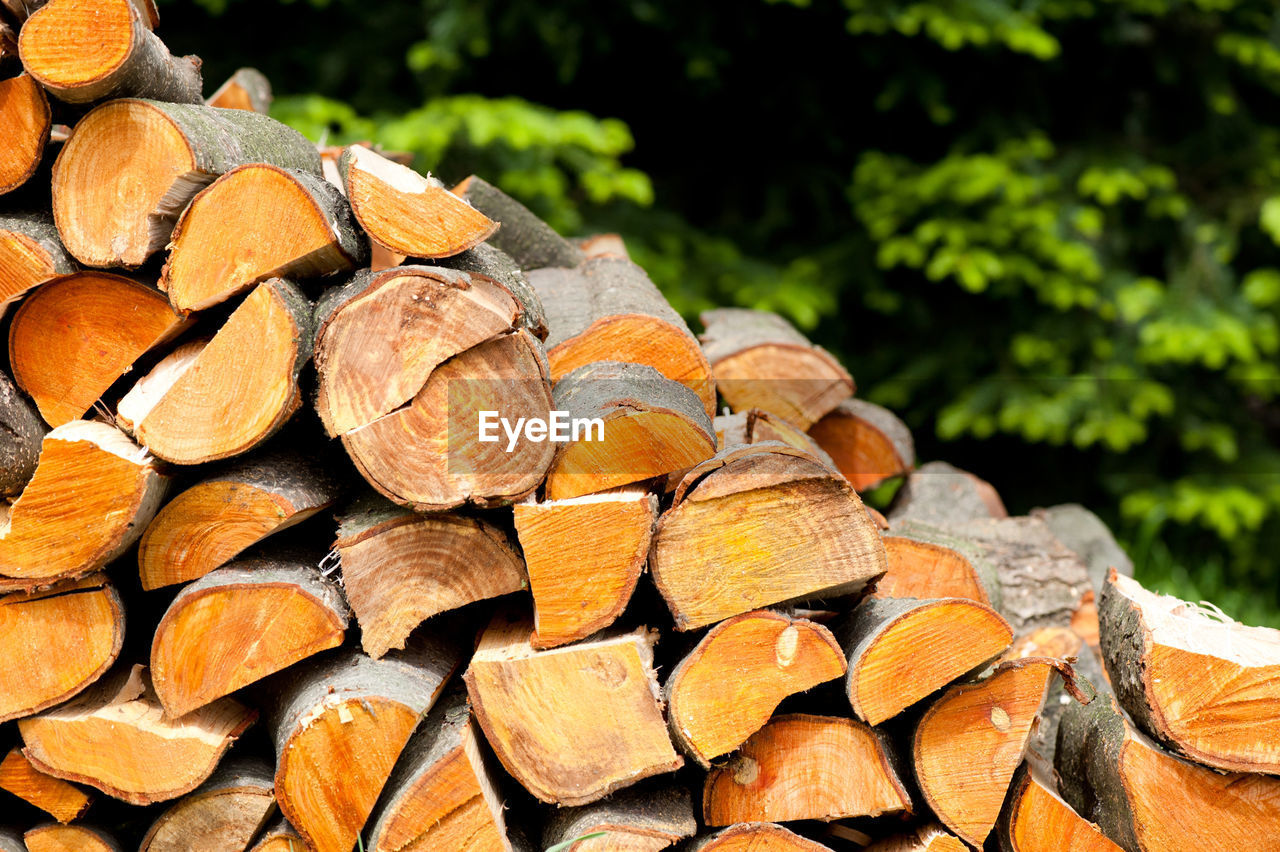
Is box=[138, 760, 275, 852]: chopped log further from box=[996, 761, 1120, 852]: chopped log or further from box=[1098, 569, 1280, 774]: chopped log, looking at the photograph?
box=[1098, 569, 1280, 774]: chopped log

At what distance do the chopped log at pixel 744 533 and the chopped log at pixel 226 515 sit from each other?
639 millimetres

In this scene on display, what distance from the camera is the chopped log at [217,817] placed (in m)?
1.71

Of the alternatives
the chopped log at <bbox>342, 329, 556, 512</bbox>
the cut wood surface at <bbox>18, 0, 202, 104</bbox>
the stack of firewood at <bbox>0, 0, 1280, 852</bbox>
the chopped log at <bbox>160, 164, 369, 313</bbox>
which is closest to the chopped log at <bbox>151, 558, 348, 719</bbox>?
the stack of firewood at <bbox>0, 0, 1280, 852</bbox>

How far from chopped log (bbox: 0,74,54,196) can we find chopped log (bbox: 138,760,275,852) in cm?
115

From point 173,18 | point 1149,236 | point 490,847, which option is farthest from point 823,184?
point 490,847

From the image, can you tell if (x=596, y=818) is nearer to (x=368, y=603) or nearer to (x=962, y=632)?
(x=368, y=603)

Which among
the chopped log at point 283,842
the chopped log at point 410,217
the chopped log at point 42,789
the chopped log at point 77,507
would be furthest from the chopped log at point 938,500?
the chopped log at point 42,789

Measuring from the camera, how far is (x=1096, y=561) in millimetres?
3025

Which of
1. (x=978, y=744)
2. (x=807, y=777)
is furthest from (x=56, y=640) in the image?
(x=978, y=744)

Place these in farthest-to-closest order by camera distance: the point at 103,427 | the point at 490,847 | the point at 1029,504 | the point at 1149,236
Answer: the point at 1029,504 < the point at 1149,236 < the point at 103,427 < the point at 490,847

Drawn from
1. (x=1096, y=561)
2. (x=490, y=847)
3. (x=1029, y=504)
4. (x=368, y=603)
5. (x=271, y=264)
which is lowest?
(x=1029, y=504)

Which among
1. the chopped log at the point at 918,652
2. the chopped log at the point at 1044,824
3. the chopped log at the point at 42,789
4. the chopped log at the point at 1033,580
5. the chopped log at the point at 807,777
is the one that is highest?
the chopped log at the point at 918,652

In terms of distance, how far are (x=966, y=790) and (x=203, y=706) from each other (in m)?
1.37

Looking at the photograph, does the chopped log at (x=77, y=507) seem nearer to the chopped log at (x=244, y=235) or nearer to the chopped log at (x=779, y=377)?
the chopped log at (x=244, y=235)
